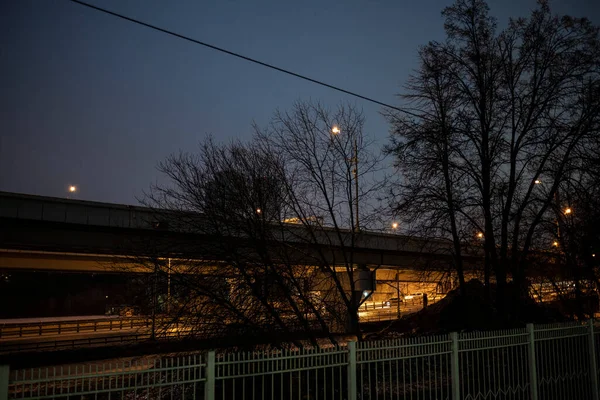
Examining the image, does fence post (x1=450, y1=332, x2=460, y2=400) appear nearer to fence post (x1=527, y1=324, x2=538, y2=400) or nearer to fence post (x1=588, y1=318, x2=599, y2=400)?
fence post (x1=527, y1=324, x2=538, y2=400)

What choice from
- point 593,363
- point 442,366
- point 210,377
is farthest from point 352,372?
point 593,363

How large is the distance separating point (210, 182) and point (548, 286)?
13.9 meters

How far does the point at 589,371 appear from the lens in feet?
36.0

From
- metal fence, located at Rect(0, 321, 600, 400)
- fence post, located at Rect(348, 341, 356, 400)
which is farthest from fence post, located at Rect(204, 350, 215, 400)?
fence post, located at Rect(348, 341, 356, 400)

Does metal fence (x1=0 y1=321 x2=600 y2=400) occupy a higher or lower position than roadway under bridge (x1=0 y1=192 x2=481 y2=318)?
lower

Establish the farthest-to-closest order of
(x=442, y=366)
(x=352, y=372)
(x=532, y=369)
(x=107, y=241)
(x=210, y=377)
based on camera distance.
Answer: (x=107, y=241) < (x=532, y=369) < (x=442, y=366) < (x=352, y=372) < (x=210, y=377)

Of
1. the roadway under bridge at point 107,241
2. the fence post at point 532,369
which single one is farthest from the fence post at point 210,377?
the fence post at point 532,369

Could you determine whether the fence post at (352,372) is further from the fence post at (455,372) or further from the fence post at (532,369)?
the fence post at (532,369)

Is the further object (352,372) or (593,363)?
(593,363)

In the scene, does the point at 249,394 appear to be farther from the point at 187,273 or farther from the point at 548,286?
the point at 548,286

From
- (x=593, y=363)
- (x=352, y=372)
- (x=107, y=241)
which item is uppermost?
(x=107, y=241)

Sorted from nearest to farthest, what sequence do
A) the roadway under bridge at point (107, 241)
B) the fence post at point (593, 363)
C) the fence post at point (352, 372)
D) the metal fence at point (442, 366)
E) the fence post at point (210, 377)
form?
the fence post at point (210, 377) < the metal fence at point (442, 366) < the fence post at point (352, 372) < the fence post at point (593, 363) < the roadway under bridge at point (107, 241)

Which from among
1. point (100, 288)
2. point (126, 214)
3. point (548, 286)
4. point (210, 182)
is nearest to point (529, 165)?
point (548, 286)

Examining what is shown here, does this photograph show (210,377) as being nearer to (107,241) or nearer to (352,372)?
(352,372)
